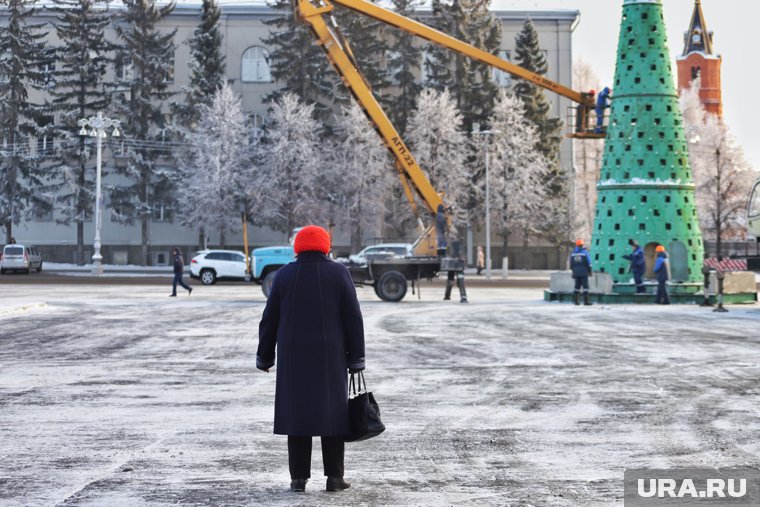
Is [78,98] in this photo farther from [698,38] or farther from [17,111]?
[698,38]

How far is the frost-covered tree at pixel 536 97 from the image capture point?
64.4 meters

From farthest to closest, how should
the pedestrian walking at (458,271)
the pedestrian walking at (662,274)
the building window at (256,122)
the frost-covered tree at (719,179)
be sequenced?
the frost-covered tree at (719,179)
the building window at (256,122)
the pedestrian walking at (458,271)
the pedestrian walking at (662,274)

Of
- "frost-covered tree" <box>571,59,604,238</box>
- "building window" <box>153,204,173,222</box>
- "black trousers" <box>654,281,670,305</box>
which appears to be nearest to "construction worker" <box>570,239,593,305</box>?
"black trousers" <box>654,281,670,305</box>

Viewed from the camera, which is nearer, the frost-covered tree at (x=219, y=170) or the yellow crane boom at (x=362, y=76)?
the yellow crane boom at (x=362, y=76)

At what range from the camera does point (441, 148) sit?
200 ft

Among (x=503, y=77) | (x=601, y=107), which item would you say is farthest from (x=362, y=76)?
(x=503, y=77)

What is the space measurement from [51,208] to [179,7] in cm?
1693

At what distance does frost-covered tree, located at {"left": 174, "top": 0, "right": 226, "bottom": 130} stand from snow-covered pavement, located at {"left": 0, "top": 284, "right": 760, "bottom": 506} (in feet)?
146

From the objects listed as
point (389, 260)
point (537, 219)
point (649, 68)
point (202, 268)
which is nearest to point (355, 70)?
point (389, 260)

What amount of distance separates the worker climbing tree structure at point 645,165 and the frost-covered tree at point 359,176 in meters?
31.5

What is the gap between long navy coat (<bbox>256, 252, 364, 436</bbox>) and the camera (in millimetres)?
6230

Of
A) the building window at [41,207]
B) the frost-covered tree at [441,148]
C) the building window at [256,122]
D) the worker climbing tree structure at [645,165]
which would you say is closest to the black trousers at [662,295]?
the worker climbing tree structure at [645,165]

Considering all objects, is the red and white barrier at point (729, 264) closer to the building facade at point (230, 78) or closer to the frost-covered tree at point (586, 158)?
the building facade at point (230, 78)

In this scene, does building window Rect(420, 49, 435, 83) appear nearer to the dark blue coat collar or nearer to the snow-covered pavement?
the snow-covered pavement
